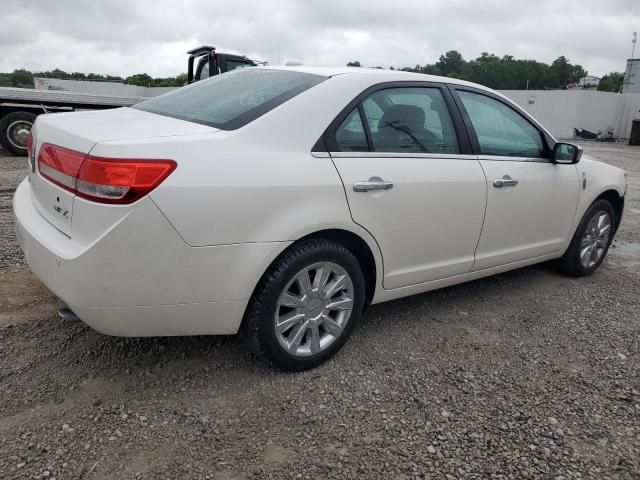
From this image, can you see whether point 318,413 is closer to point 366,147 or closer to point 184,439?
point 184,439

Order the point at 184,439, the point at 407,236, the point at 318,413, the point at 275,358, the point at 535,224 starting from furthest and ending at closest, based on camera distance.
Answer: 1. the point at 535,224
2. the point at 407,236
3. the point at 275,358
4. the point at 318,413
5. the point at 184,439

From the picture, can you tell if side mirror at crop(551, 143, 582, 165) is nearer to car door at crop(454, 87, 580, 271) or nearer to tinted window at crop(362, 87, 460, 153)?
car door at crop(454, 87, 580, 271)

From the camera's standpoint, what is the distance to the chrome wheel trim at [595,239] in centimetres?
460

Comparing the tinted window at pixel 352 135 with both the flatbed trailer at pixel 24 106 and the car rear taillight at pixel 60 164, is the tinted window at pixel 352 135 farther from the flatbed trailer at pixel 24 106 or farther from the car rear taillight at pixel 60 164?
the flatbed trailer at pixel 24 106

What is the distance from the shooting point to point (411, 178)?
3100 mm

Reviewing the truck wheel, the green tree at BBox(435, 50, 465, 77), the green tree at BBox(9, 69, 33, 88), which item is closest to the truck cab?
the truck wheel

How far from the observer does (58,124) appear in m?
2.74

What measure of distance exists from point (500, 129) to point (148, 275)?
2.64 metres

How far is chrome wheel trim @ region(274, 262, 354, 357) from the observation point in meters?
2.79

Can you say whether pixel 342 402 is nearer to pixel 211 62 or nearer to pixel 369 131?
pixel 369 131

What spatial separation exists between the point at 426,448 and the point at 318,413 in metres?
0.53

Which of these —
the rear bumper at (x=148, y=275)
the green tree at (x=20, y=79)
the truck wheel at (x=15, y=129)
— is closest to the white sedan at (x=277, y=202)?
the rear bumper at (x=148, y=275)

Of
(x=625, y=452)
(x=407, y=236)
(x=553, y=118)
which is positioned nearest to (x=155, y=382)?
(x=407, y=236)

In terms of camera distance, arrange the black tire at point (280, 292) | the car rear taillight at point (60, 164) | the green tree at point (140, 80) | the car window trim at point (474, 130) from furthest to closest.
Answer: the green tree at point (140, 80)
the car window trim at point (474, 130)
the black tire at point (280, 292)
the car rear taillight at point (60, 164)
